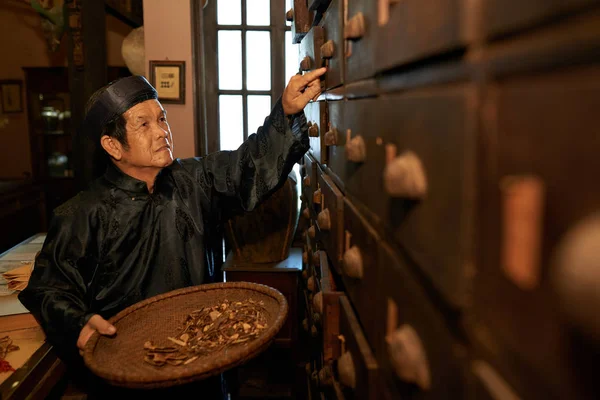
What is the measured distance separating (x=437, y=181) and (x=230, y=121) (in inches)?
128

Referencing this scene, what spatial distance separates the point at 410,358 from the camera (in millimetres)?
662

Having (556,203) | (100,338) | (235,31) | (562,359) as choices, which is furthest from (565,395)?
(235,31)

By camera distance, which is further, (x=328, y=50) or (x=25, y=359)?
(x=25, y=359)

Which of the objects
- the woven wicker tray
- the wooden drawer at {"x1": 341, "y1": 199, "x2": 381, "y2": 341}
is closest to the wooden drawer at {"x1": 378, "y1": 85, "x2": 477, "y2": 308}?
the wooden drawer at {"x1": 341, "y1": 199, "x2": 381, "y2": 341}

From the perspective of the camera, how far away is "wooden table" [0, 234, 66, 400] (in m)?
1.72

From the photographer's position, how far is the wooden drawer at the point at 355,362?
3.00ft

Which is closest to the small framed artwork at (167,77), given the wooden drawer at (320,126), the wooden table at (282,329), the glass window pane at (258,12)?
the glass window pane at (258,12)

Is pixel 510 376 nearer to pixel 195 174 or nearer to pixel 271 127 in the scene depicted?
pixel 271 127

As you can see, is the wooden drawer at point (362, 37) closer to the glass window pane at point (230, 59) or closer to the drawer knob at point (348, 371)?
the drawer knob at point (348, 371)

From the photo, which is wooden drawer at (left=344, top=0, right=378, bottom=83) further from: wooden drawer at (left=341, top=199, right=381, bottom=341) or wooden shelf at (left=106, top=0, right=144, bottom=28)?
wooden shelf at (left=106, top=0, right=144, bottom=28)

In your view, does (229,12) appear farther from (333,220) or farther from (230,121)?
(333,220)

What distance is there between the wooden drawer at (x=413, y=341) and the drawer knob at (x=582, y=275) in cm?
20

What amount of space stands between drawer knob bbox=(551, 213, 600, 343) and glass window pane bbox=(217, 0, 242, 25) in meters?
3.55

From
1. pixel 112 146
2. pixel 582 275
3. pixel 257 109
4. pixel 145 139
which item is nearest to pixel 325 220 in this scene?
pixel 145 139
